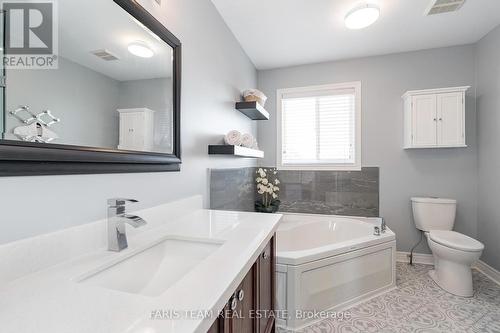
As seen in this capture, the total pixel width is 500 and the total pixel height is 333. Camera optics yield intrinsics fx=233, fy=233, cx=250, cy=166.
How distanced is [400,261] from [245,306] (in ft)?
8.99

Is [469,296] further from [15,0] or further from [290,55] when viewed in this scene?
[15,0]

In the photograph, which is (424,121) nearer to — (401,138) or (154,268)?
(401,138)

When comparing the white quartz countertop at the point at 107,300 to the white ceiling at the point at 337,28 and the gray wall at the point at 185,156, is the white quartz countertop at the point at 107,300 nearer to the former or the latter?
the gray wall at the point at 185,156

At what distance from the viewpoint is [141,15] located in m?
1.15

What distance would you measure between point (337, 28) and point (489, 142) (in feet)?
6.60

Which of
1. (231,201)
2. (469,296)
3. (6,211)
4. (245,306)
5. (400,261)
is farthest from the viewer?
(400,261)

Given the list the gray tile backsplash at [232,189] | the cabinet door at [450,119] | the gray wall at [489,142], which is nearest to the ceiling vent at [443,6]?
the gray wall at [489,142]

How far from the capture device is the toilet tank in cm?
256

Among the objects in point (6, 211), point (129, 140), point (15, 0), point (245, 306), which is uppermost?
point (15, 0)

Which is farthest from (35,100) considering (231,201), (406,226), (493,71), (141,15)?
(493,71)

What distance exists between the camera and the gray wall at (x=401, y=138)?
8.88ft

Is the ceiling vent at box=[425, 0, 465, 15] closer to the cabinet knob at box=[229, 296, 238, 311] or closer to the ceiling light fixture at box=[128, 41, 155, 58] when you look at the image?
the ceiling light fixture at box=[128, 41, 155, 58]

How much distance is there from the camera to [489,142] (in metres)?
2.46

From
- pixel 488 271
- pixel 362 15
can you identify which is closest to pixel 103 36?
pixel 362 15
